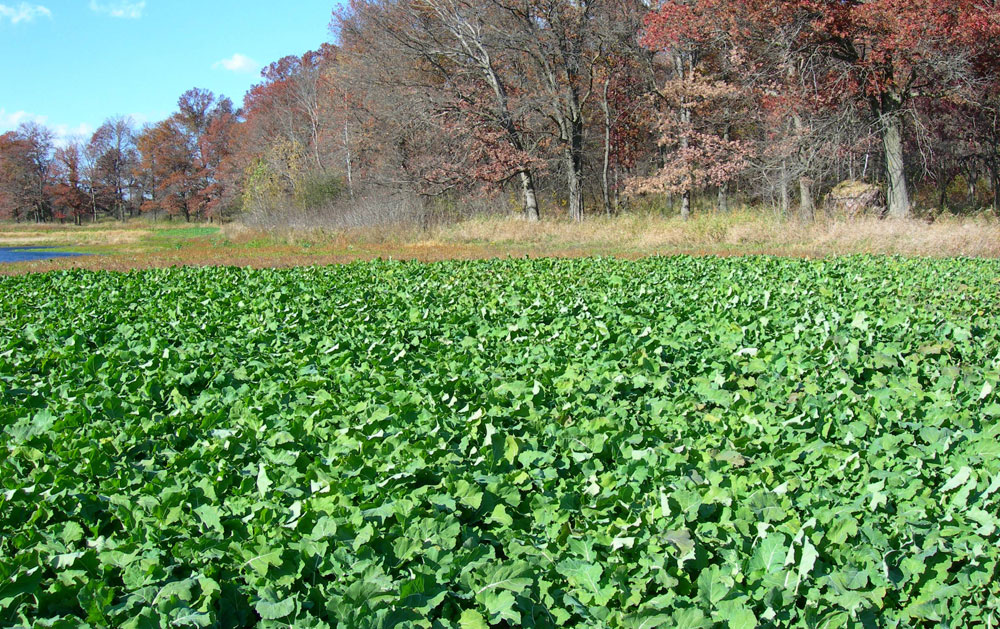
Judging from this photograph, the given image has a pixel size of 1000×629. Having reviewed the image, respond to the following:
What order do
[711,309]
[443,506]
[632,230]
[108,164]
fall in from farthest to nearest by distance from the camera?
[108,164], [632,230], [711,309], [443,506]

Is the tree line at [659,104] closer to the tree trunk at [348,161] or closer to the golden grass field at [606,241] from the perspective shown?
the tree trunk at [348,161]

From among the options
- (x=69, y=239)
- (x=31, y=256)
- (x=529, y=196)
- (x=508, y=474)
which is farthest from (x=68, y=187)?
(x=508, y=474)

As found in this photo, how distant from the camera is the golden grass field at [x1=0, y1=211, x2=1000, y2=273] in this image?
18672mm

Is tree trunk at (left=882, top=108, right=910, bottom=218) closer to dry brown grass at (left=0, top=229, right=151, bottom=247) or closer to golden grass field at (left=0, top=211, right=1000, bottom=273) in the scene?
golden grass field at (left=0, top=211, right=1000, bottom=273)

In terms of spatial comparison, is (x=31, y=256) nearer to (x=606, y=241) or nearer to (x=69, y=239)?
(x=69, y=239)

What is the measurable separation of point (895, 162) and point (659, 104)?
12203mm

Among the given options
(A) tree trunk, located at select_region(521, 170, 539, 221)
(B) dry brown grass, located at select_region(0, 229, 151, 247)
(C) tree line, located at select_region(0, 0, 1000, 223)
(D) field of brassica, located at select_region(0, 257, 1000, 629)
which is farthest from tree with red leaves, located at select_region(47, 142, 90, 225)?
(D) field of brassica, located at select_region(0, 257, 1000, 629)

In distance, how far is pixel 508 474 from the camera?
3.70 metres

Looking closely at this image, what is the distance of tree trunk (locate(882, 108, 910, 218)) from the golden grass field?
1.23 meters

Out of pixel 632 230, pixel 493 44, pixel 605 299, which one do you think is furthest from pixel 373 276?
pixel 493 44

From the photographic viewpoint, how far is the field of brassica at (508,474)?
8.95ft

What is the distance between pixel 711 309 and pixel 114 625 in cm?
721

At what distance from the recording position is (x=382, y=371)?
5602 millimetres

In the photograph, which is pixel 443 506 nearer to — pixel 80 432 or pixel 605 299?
pixel 80 432
